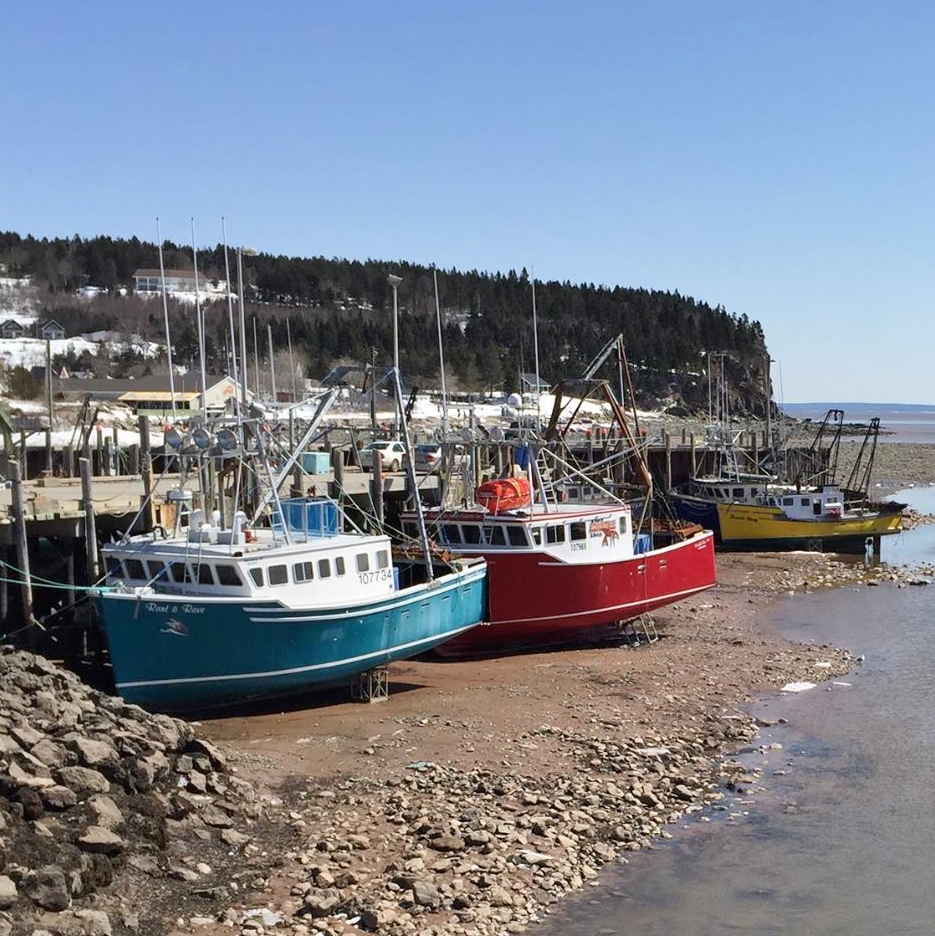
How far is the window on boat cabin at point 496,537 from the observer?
26.9 metres

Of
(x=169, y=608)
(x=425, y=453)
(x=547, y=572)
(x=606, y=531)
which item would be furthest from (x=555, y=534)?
(x=425, y=453)

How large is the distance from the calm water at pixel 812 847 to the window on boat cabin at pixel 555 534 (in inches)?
249

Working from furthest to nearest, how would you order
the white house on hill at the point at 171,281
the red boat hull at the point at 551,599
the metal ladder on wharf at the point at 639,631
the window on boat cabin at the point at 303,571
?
the white house on hill at the point at 171,281
the metal ladder on wharf at the point at 639,631
the red boat hull at the point at 551,599
the window on boat cabin at the point at 303,571

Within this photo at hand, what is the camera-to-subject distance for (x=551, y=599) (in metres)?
26.9

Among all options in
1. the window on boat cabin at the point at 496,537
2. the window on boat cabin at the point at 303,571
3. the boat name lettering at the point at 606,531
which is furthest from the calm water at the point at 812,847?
the window on boat cabin at the point at 303,571

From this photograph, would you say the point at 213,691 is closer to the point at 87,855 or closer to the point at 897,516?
the point at 87,855

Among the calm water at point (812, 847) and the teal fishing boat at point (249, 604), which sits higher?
the teal fishing boat at point (249, 604)

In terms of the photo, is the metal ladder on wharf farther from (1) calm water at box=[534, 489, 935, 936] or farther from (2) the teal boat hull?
(2) the teal boat hull

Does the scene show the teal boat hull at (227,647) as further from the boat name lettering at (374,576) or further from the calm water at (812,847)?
the calm water at (812,847)

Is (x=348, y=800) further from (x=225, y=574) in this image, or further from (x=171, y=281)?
(x=171, y=281)

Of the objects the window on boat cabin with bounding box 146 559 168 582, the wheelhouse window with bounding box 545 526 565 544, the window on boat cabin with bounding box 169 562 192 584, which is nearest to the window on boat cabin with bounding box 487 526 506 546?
the wheelhouse window with bounding box 545 526 565 544

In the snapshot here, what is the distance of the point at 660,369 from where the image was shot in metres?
114

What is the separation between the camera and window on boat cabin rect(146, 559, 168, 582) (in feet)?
67.3

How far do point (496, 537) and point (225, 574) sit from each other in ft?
27.0
